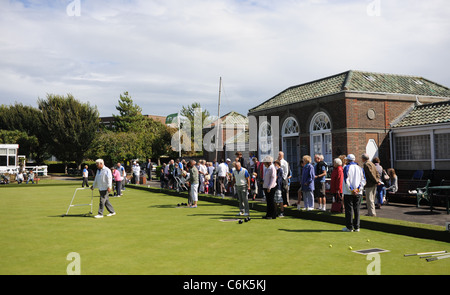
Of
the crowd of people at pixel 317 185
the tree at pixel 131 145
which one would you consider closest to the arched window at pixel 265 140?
the crowd of people at pixel 317 185

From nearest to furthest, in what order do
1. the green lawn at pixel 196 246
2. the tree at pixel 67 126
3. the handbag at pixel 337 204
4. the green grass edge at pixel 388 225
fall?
the green lawn at pixel 196 246, the green grass edge at pixel 388 225, the handbag at pixel 337 204, the tree at pixel 67 126

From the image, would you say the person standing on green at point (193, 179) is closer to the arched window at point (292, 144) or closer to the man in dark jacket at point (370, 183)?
the man in dark jacket at point (370, 183)

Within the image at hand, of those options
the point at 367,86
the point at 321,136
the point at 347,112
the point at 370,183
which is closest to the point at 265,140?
the point at 321,136

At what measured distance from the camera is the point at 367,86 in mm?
18047

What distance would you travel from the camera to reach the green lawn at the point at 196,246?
5.99 meters

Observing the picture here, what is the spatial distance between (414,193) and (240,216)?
6.12 metres

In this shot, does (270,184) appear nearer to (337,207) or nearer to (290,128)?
(337,207)

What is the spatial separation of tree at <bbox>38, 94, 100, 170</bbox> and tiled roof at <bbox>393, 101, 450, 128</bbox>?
136 feet

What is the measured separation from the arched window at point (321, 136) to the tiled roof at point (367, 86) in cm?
113

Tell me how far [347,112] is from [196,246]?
11.5m

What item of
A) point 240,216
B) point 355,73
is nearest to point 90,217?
point 240,216

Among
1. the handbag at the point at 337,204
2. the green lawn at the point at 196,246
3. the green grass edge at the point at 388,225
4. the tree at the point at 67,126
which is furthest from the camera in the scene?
the tree at the point at 67,126

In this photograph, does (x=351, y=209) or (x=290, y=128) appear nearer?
(x=351, y=209)
